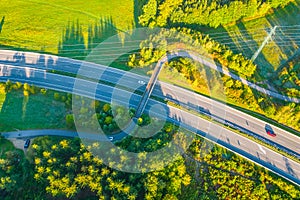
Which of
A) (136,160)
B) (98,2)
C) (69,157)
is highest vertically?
(98,2)

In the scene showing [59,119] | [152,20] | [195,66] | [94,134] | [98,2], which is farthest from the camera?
[98,2]

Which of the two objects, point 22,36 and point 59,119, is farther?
point 22,36

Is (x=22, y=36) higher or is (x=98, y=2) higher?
(x=98, y=2)

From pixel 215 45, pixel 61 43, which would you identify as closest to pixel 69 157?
pixel 61 43

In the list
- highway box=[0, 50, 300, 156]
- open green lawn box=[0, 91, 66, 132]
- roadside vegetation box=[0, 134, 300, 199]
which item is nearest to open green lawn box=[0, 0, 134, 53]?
highway box=[0, 50, 300, 156]

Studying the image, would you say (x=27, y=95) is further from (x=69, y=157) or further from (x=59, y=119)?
A: (x=69, y=157)

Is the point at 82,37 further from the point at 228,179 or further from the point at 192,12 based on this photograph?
the point at 228,179

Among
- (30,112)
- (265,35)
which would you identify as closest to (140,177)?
(30,112)
